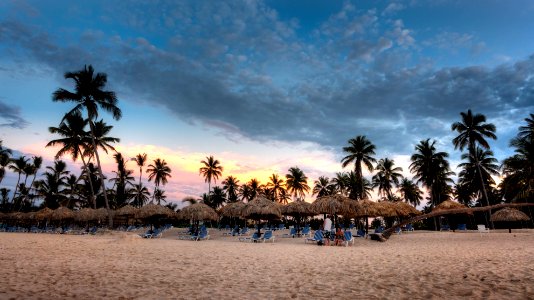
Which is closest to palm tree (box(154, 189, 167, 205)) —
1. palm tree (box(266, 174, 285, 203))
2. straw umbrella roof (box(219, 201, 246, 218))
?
palm tree (box(266, 174, 285, 203))

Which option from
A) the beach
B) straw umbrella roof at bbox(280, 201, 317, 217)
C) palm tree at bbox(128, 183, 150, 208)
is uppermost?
palm tree at bbox(128, 183, 150, 208)

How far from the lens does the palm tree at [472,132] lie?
113 ft

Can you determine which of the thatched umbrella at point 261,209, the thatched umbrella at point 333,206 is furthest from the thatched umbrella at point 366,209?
the thatched umbrella at point 261,209

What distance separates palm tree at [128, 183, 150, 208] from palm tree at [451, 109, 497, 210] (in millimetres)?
46417

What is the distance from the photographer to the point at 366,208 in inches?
846

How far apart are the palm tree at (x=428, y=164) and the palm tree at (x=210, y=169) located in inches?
1150

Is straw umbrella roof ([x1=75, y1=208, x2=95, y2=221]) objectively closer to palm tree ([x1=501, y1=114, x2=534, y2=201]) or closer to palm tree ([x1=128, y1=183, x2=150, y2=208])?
palm tree ([x1=128, y1=183, x2=150, y2=208])

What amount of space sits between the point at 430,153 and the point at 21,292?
136 ft

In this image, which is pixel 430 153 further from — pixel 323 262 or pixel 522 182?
pixel 323 262

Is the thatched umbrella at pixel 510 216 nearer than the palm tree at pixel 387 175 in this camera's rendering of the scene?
Yes

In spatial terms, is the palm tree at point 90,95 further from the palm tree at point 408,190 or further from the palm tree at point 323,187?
the palm tree at point 408,190

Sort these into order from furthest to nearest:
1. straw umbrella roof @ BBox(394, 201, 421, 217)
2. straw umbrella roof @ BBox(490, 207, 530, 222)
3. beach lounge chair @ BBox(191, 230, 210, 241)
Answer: straw umbrella roof @ BBox(490, 207, 530, 222) < straw umbrella roof @ BBox(394, 201, 421, 217) < beach lounge chair @ BBox(191, 230, 210, 241)

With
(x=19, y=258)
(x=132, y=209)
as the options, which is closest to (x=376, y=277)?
(x=19, y=258)

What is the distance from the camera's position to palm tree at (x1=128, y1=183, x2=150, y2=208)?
50544 mm
